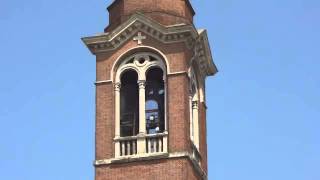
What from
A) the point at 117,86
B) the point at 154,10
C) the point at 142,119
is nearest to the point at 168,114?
the point at 142,119

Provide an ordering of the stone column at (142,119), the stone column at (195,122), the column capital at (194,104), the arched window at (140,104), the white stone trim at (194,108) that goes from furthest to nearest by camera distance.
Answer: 1. the column capital at (194,104)
2. the stone column at (195,122)
3. the white stone trim at (194,108)
4. the arched window at (140,104)
5. the stone column at (142,119)

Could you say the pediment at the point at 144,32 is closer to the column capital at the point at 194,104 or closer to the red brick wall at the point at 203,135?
the column capital at the point at 194,104

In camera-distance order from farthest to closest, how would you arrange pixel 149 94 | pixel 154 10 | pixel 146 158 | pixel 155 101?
pixel 154 10
pixel 149 94
pixel 155 101
pixel 146 158

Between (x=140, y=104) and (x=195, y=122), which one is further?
(x=195, y=122)

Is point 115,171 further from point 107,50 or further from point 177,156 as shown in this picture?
point 107,50

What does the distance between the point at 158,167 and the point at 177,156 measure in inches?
33.0

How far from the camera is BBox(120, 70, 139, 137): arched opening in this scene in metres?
40.0

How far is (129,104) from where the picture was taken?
1609 inches

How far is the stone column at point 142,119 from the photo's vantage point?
3900cm

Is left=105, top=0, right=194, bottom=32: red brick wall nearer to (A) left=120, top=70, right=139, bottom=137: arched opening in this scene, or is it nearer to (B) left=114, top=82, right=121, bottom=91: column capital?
(A) left=120, top=70, right=139, bottom=137: arched opening

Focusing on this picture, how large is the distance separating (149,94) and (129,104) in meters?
0.90

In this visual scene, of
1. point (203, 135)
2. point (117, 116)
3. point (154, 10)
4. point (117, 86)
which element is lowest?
point (203, 135)

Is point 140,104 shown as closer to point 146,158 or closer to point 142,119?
point 142,119

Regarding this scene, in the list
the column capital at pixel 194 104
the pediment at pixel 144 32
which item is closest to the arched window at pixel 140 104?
the pediment at pixel 144 32
